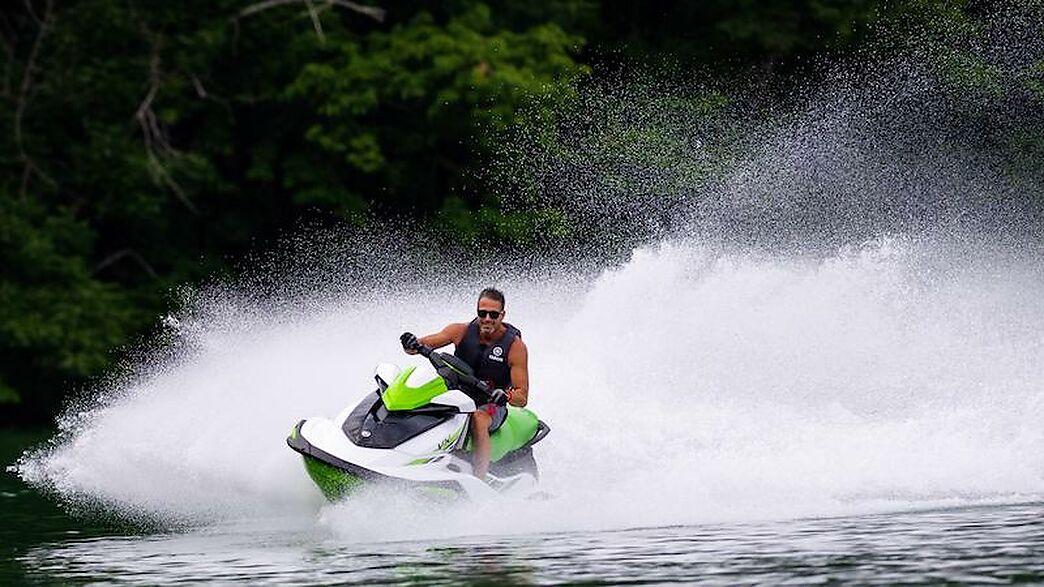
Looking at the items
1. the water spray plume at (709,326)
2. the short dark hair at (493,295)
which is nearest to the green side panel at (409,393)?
the water spray plume at (709,326)

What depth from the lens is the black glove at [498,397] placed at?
486 inches

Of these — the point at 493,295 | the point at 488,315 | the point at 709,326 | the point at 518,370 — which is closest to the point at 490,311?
the point at 488,315

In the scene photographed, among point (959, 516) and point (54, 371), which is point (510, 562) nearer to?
point (959, 516)

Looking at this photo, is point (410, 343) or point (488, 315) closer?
point (410, 343)

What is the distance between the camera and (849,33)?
29391 mm

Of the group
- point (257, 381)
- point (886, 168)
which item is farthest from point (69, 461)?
point (886, 168)

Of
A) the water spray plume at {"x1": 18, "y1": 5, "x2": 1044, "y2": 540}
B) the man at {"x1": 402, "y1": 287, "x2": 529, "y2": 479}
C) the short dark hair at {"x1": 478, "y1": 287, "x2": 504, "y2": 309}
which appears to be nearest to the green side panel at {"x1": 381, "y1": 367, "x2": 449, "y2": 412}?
the man at {"x1": 402, "y1": 287, "x2": 529, "y2": 479}

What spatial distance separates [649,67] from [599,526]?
1804 cm

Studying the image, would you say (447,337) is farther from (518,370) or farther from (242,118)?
(242,118)

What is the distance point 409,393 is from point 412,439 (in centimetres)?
26

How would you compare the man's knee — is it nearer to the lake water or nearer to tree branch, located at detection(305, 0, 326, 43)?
the lake water

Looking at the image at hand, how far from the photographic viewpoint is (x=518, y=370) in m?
13.0

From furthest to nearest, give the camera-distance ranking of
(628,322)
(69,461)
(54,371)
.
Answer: (54,371) → (628,322) → (69,461)

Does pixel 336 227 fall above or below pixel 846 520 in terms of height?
above
